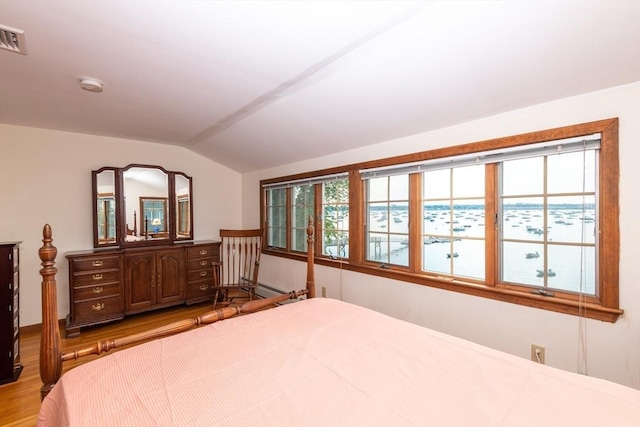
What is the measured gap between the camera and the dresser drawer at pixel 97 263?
316cm

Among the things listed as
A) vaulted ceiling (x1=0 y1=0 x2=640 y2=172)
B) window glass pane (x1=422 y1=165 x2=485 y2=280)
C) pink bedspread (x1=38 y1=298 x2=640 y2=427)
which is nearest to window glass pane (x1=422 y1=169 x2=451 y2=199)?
window glass pane (x1=422 y1=165 x2=485 y2=280)

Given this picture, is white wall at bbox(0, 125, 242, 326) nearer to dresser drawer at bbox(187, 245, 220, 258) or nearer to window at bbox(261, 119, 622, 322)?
dresser drawer at bbox(187, 245, 220, 258)

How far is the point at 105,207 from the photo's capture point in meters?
3.59

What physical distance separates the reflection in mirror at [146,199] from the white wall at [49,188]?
0.23 meters

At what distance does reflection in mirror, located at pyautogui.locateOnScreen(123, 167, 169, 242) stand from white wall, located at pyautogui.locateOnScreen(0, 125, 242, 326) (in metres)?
0.23

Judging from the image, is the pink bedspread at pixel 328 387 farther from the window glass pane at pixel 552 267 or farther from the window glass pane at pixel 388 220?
the window glass pane at pixel 388 220

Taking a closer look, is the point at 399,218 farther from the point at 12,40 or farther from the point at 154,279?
the point at 154,279

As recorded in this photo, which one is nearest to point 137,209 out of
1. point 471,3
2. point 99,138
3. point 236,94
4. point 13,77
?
point 99,138

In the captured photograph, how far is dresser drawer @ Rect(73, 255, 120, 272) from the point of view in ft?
10.4

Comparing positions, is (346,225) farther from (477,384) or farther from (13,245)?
(13,245)

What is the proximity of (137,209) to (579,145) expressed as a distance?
437 centimetres

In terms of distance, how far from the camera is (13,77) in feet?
6.89

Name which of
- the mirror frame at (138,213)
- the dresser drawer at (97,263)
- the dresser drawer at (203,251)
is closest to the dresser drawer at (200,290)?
the dresser drawer at (203,251)

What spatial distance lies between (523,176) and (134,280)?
4.06 meters
